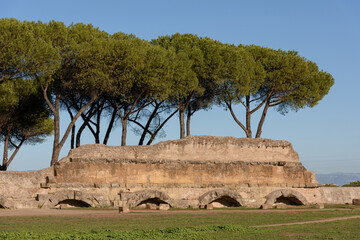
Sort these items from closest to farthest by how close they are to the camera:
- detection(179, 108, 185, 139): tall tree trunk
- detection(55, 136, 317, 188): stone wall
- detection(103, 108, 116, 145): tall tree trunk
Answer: detection(55, 136, 317, 188): stone wall < detection(103, 108, 116, 145): tall tree trunk < detection(179, 108, 185, 139): tall tree trunk

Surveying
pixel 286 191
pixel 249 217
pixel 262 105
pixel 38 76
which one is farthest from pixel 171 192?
pixel 262 105

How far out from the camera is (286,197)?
2877 cm

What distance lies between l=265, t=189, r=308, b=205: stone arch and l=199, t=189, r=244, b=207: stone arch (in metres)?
1.79

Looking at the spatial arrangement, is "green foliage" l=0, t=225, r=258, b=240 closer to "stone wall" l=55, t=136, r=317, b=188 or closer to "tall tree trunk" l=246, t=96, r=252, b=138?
"stone wall" l=55, t=136, r=317, b=188

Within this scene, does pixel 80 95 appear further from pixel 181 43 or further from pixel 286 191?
pixel 286 191

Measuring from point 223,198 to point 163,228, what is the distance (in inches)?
518

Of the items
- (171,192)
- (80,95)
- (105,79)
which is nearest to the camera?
(171,192)

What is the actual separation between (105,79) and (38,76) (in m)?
3.78

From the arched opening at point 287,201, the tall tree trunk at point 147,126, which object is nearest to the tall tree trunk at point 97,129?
the tall tree trunk at point 147,126

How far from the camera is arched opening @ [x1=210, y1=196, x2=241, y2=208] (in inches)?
1056

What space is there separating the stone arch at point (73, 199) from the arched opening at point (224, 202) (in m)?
6.36

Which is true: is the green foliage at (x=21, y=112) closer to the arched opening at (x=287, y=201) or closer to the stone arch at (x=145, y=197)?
the stone arch at (x=145, y=197)

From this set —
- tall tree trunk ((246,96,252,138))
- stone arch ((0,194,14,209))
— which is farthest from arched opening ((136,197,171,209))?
tall tree trunk ((246,96,252,138))

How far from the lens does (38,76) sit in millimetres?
29594
